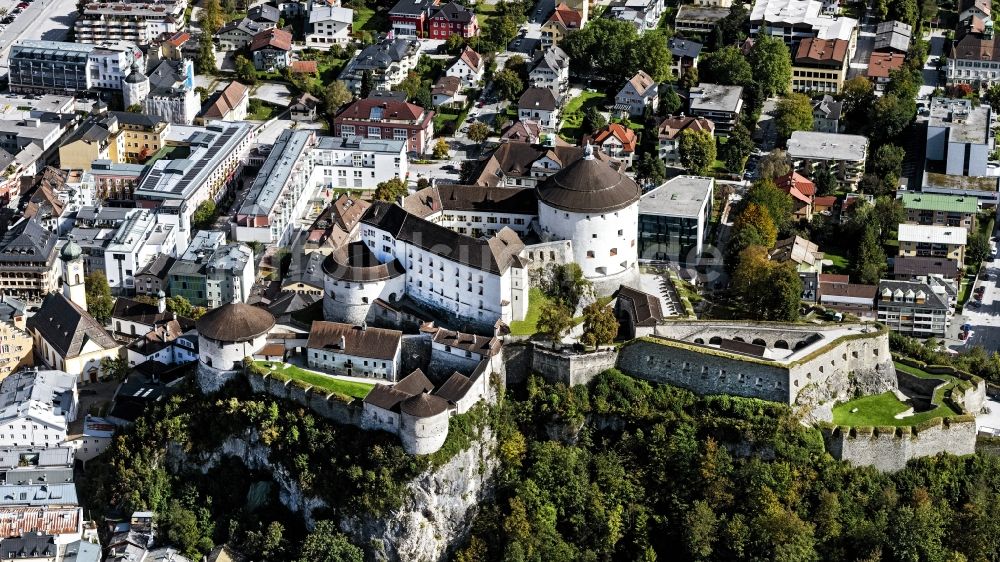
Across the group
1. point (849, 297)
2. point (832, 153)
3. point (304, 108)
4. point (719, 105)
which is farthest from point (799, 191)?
point (304, 108)

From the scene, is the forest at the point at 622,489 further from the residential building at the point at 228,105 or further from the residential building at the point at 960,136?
the residential building at the point at 228,105

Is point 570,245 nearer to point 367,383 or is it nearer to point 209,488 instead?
point 367,383

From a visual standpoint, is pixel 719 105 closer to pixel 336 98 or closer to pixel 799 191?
pixel 799 191

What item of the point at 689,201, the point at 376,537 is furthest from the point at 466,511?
the point at 689,201

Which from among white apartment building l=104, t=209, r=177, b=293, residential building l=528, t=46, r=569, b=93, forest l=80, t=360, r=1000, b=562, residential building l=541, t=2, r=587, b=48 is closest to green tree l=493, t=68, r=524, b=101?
residential building l=528, t=46, r=569, b=93

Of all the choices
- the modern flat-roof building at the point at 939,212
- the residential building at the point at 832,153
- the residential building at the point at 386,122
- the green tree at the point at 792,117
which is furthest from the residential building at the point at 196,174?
the modern flat-roof building at the point at 939,212

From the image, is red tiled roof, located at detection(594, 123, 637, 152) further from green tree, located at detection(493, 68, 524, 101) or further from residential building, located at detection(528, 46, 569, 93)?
green tree, located at detection(493, 68, 524, 101)

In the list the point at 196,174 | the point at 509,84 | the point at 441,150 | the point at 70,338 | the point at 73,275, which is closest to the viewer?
the point at 70,338
